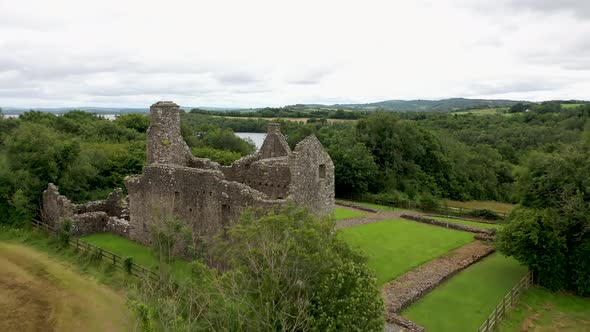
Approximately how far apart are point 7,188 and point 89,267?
999 centimetres

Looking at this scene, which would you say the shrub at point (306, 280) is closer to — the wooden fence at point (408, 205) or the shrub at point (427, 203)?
the wooden fence at point (408, 205)

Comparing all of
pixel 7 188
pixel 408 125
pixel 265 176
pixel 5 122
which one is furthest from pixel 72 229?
pixel 5 122

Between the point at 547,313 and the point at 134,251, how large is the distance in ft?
56.7

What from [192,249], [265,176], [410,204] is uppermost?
[265,176]

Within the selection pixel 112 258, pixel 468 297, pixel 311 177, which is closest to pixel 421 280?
pixel 468 297

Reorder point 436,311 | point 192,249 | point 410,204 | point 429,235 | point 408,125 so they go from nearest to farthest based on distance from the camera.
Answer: point 436,311
point 192,249
point 429,235
point 410,204
point 408,125

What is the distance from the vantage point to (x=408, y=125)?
4681 centimetres

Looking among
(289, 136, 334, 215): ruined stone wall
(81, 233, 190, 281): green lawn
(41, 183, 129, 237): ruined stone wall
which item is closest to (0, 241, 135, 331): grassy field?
(81, 233, 190, 281): green lawn

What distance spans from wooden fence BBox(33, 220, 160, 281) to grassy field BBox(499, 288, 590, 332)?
12.9 meters

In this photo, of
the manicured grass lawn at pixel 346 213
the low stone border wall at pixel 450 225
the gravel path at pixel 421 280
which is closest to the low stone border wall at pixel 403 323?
the gravel path at pixel 421 280

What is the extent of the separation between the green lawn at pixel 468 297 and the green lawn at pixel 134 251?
855 centimetres

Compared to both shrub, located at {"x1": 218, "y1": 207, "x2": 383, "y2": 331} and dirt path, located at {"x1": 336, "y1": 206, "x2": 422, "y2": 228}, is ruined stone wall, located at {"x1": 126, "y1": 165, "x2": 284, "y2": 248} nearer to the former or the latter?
shrub, located at {"x1": 218, "y1": 207, "x2": 383, "y2": 331}

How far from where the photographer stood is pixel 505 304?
15609 millimetres

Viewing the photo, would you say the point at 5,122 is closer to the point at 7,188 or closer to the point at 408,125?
the point at 7,188
